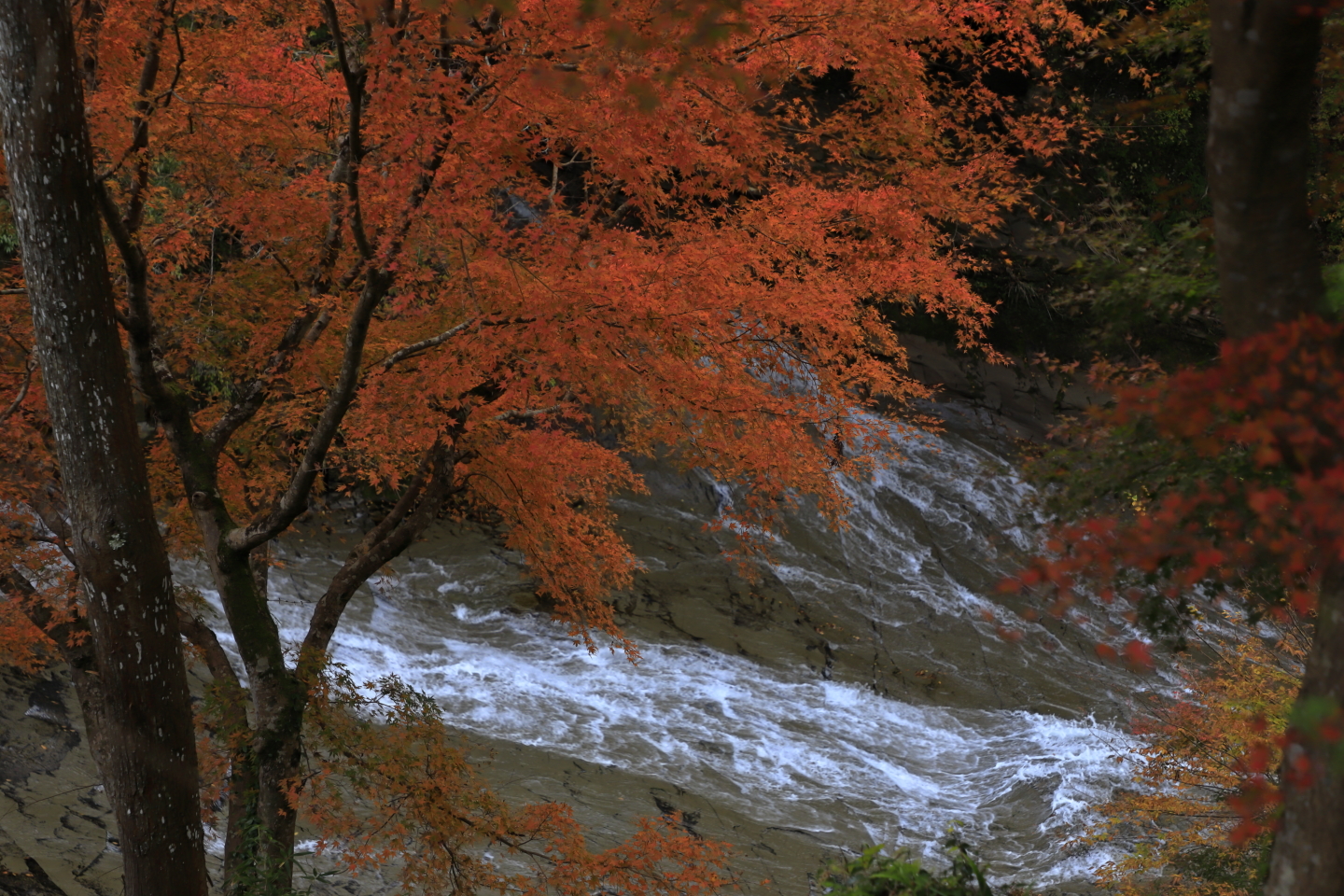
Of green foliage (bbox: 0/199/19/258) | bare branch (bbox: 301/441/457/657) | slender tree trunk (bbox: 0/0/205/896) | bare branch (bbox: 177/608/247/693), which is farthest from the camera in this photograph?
green foliage (bbox: 0/199/19/258)

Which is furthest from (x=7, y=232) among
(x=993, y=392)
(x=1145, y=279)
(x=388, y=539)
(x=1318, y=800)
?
(x=993, y=392)

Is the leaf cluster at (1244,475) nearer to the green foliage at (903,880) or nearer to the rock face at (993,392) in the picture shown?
the green foliage at (903,880)

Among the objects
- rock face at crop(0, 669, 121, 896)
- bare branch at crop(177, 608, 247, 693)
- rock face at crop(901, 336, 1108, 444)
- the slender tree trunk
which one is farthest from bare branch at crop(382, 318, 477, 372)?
rock face at crop(901, 336, 1108, 444)

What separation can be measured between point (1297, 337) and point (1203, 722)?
28.7 ft

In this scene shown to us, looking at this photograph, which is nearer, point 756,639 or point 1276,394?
point 1276,394

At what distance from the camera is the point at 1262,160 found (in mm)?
2529

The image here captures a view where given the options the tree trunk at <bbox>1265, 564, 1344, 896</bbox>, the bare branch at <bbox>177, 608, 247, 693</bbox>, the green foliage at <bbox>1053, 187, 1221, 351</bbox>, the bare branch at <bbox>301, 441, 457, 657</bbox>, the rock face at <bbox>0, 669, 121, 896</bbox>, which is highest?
the green foliage at <bbox>1053, 187, 1221, 351</bbox>

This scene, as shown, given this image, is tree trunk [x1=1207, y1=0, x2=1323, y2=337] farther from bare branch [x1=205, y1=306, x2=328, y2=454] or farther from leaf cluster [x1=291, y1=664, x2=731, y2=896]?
bare branch [x1=205, y1=306, x2=328, y2=454]

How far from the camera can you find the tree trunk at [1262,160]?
2.43 metres

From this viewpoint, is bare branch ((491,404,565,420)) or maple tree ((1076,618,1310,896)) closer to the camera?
bare branch ((491,404,565,420))

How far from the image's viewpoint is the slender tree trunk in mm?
4211

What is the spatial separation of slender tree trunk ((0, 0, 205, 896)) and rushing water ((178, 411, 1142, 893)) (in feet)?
19.3

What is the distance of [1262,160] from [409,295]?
19.1 feet

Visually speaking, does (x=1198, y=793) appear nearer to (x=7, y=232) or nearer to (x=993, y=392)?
(x=993, y=392)
